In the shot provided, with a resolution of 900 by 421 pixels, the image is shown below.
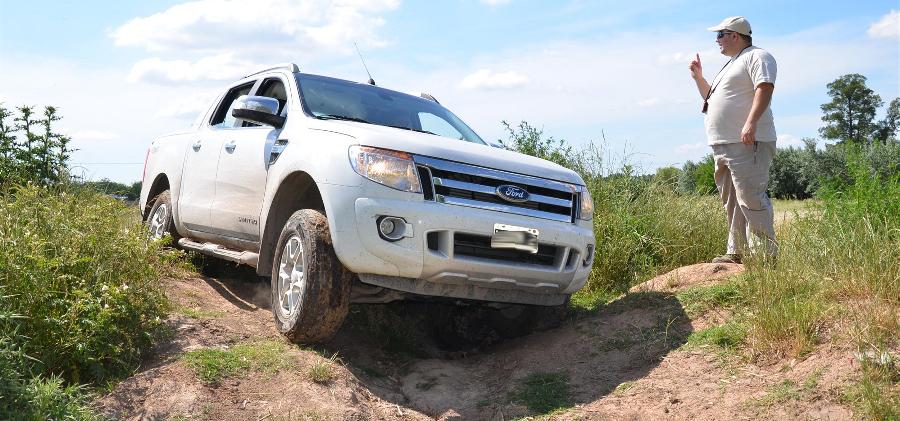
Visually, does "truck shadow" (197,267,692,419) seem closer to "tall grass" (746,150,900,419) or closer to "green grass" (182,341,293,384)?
"green grass" (182,341,293,384)

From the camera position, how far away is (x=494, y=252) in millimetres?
4926

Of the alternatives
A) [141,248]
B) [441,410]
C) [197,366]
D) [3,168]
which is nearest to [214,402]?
[197,366]

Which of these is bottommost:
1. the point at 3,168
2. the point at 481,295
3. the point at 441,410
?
the point at 441,410

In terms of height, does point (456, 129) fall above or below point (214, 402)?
above

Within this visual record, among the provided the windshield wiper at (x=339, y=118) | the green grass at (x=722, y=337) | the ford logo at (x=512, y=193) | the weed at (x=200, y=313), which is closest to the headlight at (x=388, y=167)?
the ford logo at (x=512, y=193)

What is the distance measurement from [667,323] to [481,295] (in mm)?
1394

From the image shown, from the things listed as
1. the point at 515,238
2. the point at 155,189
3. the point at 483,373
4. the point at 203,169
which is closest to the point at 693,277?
the point at 483,373

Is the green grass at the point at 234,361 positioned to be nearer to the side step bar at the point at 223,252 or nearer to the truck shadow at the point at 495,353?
the truck shadow at the point at 495,353

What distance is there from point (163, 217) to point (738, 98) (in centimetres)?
511

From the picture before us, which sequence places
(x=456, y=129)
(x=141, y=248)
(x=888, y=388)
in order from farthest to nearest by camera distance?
(x=456, y=129)
(x=141, y=248)
(x=888, y=388)

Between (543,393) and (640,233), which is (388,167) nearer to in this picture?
(543,393)

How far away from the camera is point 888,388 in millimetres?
3844

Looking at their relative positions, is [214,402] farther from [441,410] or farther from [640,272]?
[640,272]

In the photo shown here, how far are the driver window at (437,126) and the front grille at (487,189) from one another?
120 centimetres
